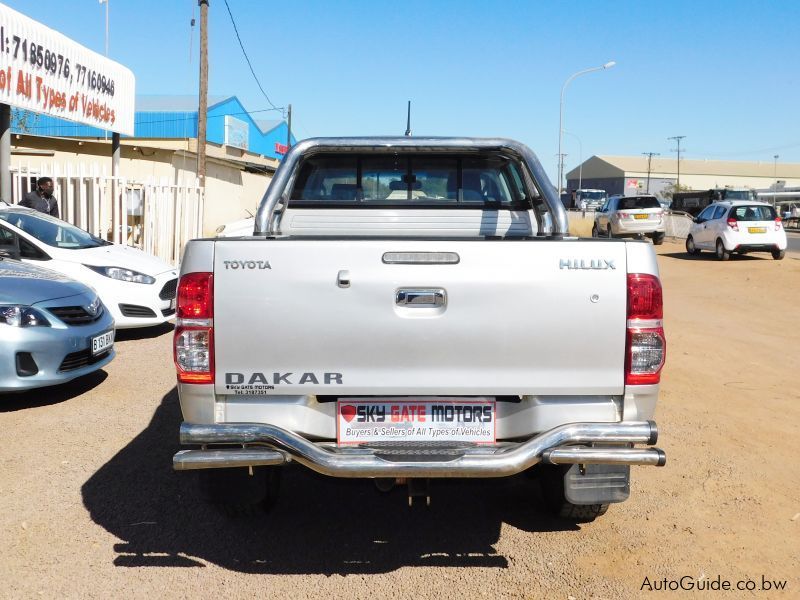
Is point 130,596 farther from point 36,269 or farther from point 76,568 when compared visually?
point 36,269

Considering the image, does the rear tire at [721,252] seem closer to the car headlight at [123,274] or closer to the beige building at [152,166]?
the beige building at [152,166]

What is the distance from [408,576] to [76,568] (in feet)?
4.96

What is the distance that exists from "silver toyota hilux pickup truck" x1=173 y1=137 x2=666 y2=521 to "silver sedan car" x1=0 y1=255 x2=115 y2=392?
11.2 feet

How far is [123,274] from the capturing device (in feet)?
31.3

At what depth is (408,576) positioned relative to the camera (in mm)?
3689

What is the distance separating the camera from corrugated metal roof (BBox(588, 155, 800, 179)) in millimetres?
122250

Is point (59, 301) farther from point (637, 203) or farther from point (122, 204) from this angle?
point (637, 203)

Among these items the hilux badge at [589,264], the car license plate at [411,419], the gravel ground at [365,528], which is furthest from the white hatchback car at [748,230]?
the car license plate at [411,419]

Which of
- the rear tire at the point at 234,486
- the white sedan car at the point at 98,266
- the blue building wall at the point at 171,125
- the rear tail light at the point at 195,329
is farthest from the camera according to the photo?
the blue building wall at the point at 171,125

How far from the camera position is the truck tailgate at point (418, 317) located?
3330 mm

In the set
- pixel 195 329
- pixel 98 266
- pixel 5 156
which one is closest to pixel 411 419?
pixel 195 329

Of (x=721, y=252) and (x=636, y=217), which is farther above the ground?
(x=636, y=217)

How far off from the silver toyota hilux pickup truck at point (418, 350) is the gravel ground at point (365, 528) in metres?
0.55

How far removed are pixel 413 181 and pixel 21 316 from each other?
321 cm
